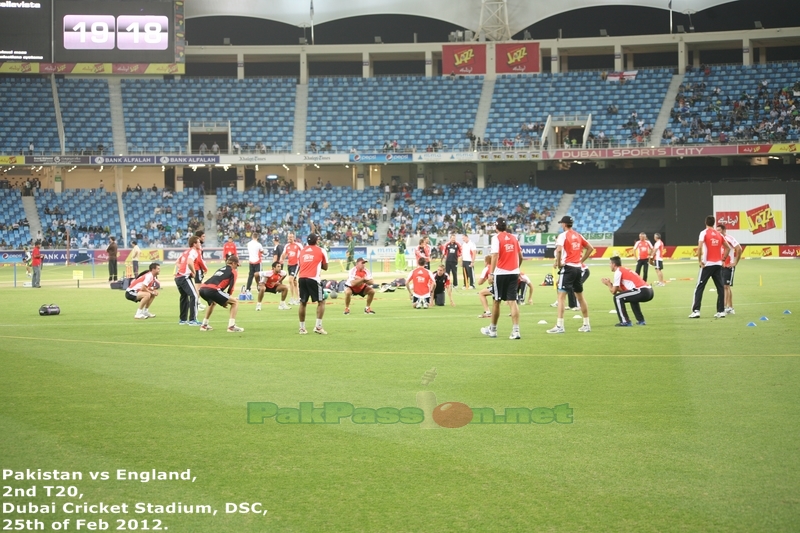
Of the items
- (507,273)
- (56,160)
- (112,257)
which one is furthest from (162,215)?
(507,273)

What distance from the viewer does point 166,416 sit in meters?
9.30

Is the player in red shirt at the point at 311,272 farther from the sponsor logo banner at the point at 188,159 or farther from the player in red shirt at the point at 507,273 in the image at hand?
the sponsor logo banner at the point at 188,159

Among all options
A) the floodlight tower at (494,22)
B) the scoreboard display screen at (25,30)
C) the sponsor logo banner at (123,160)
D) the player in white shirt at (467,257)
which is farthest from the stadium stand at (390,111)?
the player in white shirt at (467,257)

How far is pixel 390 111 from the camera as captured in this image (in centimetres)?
6894

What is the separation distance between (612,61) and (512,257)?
62.9 meters

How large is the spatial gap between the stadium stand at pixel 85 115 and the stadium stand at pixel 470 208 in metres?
22.4

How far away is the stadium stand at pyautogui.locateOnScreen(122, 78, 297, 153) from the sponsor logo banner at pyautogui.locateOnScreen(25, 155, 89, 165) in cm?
427

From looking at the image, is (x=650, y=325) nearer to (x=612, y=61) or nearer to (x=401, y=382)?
(x=401, y=382)

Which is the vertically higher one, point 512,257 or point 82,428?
point 512,257

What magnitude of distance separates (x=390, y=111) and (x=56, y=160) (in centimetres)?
2487

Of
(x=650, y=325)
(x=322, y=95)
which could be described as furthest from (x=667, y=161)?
(x=650, y=325)

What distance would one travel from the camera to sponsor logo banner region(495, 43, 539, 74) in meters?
68.3

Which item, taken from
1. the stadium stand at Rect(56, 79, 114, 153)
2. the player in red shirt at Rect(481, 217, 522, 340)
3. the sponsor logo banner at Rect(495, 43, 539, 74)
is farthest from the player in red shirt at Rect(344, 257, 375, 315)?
the sponsor logo banner at Rect(495, 43, 539, 74)

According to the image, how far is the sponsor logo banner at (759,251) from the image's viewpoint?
49594mm
